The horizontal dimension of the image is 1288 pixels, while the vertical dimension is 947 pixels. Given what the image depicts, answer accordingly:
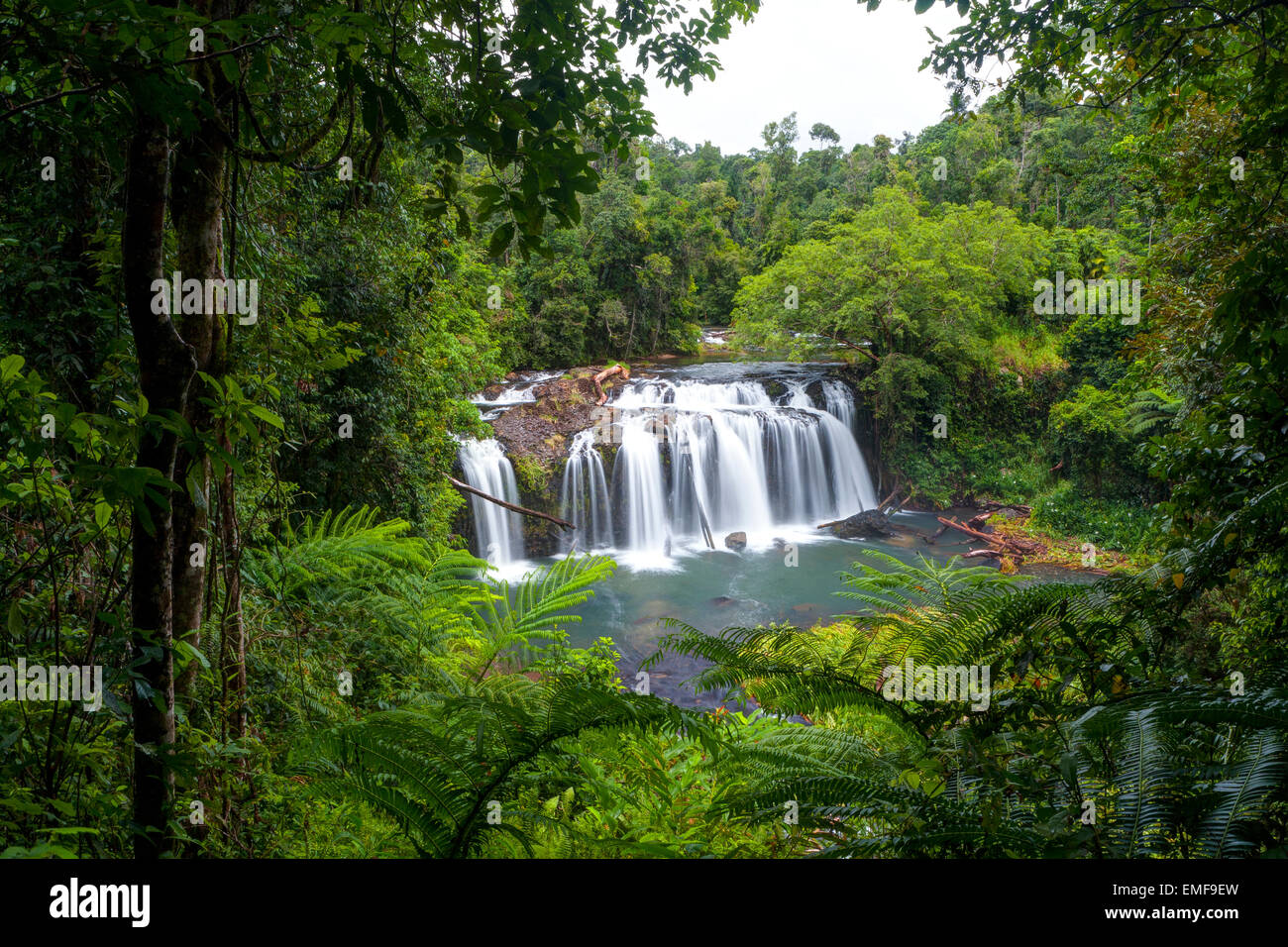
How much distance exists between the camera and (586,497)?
1351 centimetres

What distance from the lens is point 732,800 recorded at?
225cm

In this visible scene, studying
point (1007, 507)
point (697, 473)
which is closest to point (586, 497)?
point (697, 473)

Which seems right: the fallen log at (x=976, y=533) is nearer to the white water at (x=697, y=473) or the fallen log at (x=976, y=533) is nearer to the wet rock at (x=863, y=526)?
the wet rock at (x=863, y=526)

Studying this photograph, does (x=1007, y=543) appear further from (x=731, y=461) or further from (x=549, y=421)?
(x=549, y=421)

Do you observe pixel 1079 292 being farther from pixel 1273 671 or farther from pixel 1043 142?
pixel 1273 671

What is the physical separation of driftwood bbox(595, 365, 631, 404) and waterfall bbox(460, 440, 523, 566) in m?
3.19

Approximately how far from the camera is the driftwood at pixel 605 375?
50.2 ft

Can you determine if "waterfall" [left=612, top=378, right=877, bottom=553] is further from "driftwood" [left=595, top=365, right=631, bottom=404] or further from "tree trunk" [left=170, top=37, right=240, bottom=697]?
"tree trunk" [left=170, top=37, right=240, bottom=697]

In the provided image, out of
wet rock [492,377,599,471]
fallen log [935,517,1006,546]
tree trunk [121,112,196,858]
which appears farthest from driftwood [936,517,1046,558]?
tree trunk [121,112,196,858]

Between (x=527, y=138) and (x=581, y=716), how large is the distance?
1.69m

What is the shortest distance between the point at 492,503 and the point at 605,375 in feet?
17.0

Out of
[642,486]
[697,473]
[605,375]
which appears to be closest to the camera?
[642,486]

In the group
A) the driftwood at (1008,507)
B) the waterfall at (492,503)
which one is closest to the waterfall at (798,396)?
the driftwood at (1008,507)
